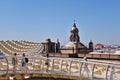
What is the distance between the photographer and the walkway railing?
1120 cm

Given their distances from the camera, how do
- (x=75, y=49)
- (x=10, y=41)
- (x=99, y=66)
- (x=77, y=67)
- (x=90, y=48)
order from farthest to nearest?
(x=10, y=41) → (x=90, y=48) → (x=75, y=49) → (x=77, y=67) → (x=99, y=66)

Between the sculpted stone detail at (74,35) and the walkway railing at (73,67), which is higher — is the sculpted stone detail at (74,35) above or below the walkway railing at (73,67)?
above

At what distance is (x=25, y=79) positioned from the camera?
15.0 metres

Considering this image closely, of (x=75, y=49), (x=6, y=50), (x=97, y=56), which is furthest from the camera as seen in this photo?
(x=6, y=50)

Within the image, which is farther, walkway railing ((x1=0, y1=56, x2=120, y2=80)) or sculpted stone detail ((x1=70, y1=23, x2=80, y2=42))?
sculpted stone detail ((x1=70, y1=23, x2=80, y2=42))

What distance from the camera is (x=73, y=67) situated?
1506 centimetres

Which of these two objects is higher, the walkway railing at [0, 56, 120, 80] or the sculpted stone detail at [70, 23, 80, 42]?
the sculpted stone detail at [70, 23, 80, 42]

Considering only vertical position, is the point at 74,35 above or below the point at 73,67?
above

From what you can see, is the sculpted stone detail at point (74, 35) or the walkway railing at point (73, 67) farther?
the sculpted stone detail at point (74, 35)

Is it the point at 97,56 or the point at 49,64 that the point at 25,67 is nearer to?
the point at 49,64

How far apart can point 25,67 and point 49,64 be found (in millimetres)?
1289

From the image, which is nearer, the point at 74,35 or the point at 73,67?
the point at 73,67

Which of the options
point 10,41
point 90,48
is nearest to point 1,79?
point 90,48

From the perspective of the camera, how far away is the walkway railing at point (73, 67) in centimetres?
1120
